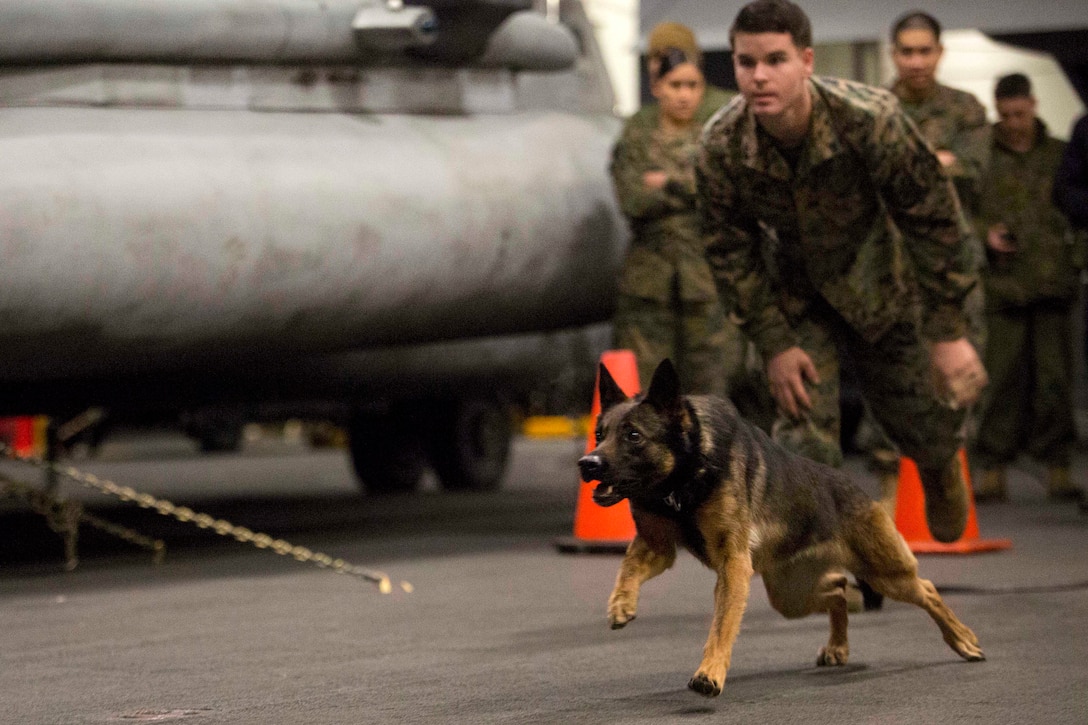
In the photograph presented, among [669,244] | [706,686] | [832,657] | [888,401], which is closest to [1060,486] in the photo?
[669,244]

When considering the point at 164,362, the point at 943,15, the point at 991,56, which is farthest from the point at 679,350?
the point at 991,56

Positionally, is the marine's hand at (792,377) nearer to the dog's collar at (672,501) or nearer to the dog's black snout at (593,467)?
the dog's collar at (672,501)

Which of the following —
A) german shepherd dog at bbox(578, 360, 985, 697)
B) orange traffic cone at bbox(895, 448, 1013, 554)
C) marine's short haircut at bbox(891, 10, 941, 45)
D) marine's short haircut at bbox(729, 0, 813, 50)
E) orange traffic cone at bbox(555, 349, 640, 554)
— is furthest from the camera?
marine's short haircut at bbox(891, 10, 941, 45)

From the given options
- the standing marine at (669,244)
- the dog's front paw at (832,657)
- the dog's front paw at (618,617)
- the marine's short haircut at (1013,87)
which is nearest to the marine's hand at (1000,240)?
the marine's short haircut at (1013,87)

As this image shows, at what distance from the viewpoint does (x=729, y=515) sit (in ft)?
12.4

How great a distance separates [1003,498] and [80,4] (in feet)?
17.1

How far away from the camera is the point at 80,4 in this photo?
5.99 m

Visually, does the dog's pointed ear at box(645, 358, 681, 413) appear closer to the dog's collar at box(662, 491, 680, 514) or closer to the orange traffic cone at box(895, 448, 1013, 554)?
the dog's collar at box(662, 491, 680, 514)

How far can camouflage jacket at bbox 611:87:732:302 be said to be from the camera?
283 inches

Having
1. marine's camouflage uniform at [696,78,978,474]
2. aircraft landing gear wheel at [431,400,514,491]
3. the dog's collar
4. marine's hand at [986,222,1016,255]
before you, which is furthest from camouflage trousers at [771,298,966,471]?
aircraft landing gear wheel at [431,400,514,491]

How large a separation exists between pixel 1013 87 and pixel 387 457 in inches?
166

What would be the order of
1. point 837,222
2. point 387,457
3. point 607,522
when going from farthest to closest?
point 387,457 → point 607,522 → point 837,222

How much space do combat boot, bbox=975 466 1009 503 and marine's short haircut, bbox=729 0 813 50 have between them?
17.0 ft

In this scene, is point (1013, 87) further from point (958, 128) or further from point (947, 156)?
point (947, 156)
